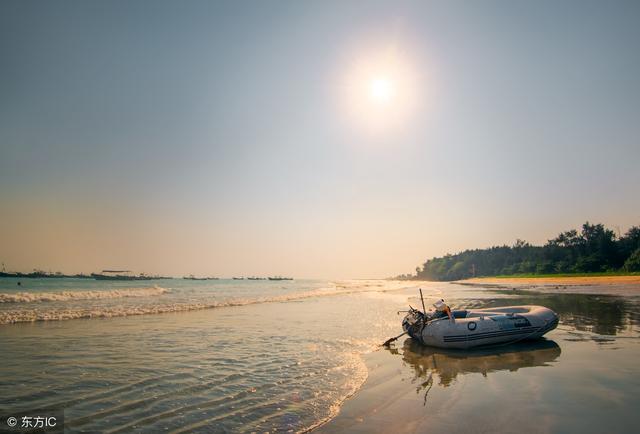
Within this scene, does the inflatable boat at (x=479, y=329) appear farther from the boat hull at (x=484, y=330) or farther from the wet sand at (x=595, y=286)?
the wet sand at (x=595, y=286)

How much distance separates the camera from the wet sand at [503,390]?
19.2 feet

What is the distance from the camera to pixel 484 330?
12844mm

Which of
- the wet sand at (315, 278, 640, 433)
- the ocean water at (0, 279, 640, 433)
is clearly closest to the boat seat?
the wet sand at (315, 278, 640, 433)

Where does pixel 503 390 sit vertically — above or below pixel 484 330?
below

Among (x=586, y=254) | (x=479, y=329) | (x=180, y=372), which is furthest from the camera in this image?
(x=586, y=254)

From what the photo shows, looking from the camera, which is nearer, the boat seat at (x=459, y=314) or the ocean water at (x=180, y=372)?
the ocean water at (x=180, y=372)

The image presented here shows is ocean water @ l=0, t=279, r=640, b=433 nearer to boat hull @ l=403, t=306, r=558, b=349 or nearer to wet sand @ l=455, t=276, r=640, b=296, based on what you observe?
boat hull @ l=403, t=306, r=558, b=349

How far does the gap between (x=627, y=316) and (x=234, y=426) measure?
22.9 m

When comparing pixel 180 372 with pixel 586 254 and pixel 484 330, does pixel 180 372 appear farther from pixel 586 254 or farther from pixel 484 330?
pixel 586 254

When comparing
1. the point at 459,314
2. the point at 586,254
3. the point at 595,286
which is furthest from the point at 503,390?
the point at 586,254

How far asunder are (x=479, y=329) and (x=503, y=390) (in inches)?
219

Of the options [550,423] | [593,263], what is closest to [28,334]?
[550,423]

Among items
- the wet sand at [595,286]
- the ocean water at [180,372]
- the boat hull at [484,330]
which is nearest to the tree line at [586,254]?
the wet sand at [595,286]

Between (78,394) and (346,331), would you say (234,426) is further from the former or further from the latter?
(346,331)
